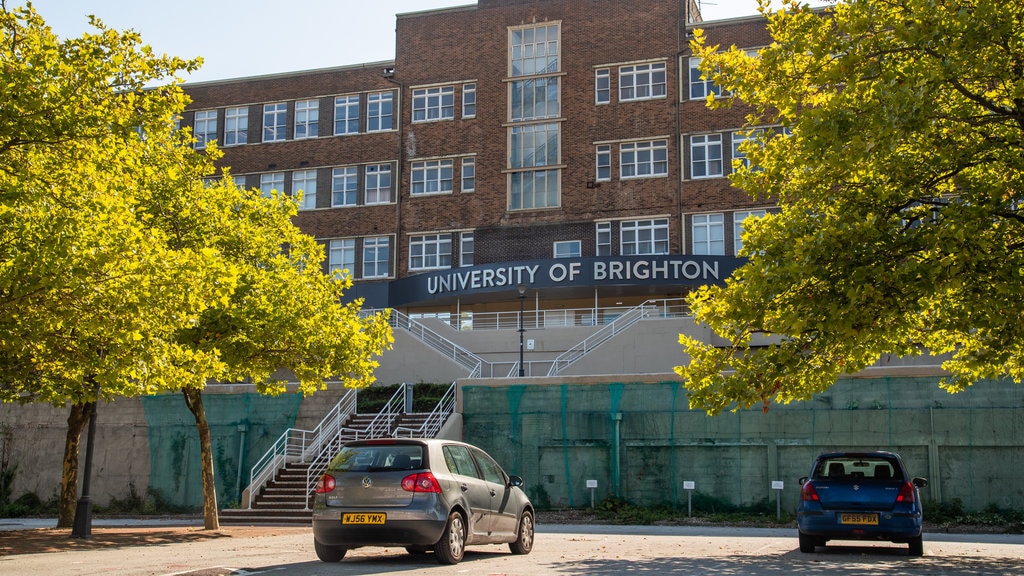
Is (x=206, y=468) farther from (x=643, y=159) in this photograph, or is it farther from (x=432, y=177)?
(x=643, y=159)

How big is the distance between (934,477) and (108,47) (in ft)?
62.0

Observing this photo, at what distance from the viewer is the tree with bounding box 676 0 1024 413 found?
39.9 ft

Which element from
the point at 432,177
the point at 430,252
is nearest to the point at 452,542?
the point at 430,252

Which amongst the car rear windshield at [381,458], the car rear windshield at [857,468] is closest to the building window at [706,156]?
the car rear windshield at [857,468]

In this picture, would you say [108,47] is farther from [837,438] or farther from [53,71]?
[837,438]

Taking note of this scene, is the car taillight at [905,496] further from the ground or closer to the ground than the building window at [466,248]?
closer to the ground

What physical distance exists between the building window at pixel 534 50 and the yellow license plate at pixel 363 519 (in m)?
36.9

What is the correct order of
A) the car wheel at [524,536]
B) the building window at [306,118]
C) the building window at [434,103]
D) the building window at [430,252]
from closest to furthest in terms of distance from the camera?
the car wheel at [524,536] < the building window at [430,252] < the building window at [434,103] < the building window at [306,118]

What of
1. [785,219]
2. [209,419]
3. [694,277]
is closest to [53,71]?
[785,219]

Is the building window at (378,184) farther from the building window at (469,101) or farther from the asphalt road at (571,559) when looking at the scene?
the asphalt road at (571,559)

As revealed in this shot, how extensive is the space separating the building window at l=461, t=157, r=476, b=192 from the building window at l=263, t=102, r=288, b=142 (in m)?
9.36

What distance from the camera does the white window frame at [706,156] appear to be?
43.8 metres

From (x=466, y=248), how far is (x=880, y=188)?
34.2 meters

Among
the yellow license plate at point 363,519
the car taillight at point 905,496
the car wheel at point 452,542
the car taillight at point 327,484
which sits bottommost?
the car wheel at point 452,542
